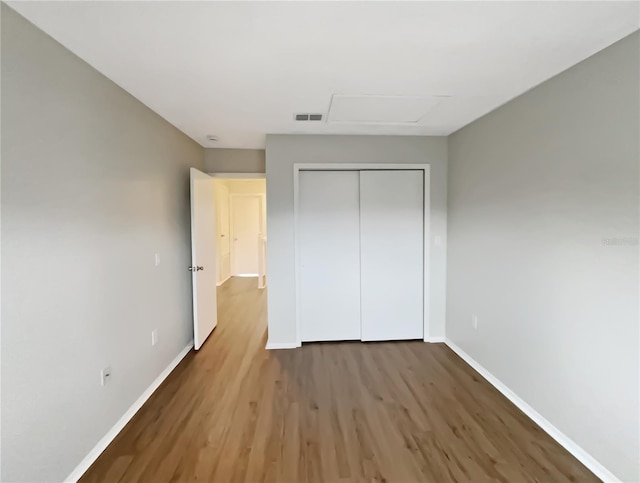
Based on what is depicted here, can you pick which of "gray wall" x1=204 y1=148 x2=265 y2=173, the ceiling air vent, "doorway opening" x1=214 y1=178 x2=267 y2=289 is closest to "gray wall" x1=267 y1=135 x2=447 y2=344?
the ceiling air vent

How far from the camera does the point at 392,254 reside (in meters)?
3.48

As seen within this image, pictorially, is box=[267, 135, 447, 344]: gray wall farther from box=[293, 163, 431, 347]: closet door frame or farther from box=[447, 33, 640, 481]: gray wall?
box=[447, 33, 640, 481]: gray wall

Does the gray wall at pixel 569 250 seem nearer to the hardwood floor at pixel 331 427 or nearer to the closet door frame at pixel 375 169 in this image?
the hardwood floor at pixel 331 427

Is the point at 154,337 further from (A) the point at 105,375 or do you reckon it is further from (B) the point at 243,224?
(B) the point at 243,224

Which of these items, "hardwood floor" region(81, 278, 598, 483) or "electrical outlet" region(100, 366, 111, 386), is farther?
"electrical outlet" region(100, 366, 111, 386)

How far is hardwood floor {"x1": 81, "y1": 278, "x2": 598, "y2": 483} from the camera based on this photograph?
174 centimetres

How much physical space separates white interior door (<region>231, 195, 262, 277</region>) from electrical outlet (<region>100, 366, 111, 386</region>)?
5524mm

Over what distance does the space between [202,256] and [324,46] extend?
96.9 inches

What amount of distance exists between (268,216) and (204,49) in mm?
1793

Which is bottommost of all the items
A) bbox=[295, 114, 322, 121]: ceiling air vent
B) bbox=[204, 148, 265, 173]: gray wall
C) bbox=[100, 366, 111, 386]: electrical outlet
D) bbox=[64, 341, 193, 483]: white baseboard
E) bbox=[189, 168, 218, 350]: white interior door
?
bbox=[64, 341, 193, 483]: white baseboard

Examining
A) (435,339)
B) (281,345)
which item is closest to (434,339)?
(435,339)

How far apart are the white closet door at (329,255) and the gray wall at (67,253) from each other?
1.51 m

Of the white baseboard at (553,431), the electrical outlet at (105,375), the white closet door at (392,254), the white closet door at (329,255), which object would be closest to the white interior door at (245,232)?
the white closet door at (329,255)

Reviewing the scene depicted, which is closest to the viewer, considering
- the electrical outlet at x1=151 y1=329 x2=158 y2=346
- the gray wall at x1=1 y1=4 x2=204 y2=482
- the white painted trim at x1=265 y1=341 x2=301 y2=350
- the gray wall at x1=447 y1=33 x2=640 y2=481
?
the gray wall at x1=1 y1=4 x2=204 y2=482
